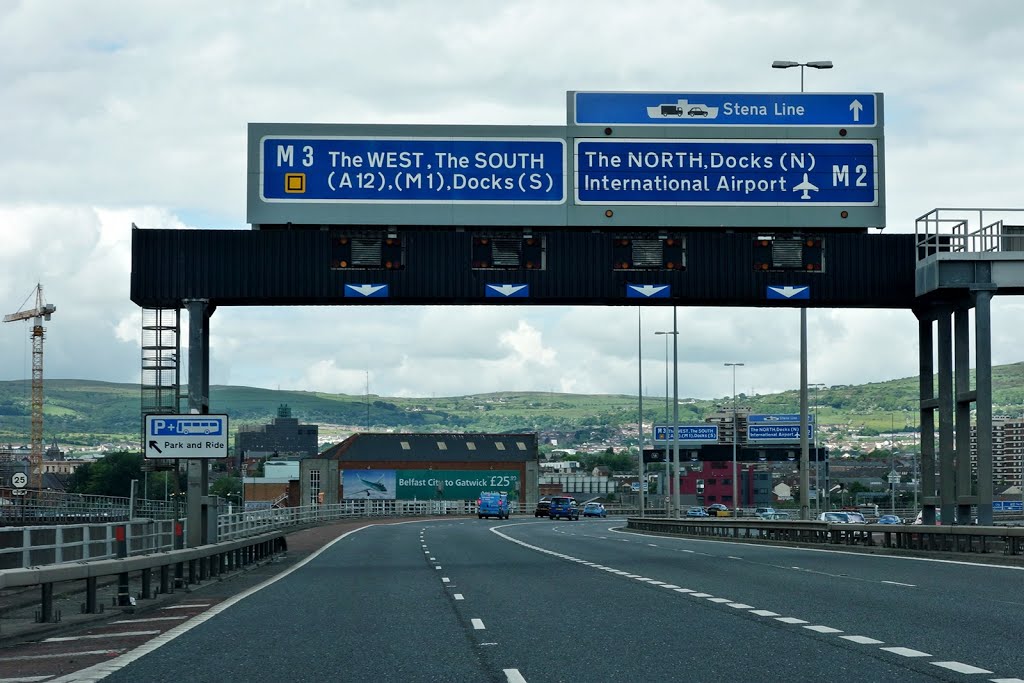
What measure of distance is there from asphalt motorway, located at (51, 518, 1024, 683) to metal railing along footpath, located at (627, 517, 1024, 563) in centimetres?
254

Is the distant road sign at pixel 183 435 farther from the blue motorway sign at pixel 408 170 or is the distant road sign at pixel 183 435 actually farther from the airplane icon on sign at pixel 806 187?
the airplane icon on sign at pixel 806 187

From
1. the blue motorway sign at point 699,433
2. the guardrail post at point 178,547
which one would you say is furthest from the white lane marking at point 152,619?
the blue motorway sign at point 699,433

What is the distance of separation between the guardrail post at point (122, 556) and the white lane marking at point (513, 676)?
34.8ft

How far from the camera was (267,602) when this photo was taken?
924 inches

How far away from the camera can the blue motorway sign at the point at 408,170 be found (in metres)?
36.0

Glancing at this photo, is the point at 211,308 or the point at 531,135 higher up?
the point at 531,135

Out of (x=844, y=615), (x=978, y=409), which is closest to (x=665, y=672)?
(x=844, y=615)

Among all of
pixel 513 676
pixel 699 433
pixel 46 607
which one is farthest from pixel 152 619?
pixel 699 433

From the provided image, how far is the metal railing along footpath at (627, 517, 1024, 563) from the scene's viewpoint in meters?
34.0

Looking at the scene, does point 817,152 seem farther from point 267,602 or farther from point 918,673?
point 918,673

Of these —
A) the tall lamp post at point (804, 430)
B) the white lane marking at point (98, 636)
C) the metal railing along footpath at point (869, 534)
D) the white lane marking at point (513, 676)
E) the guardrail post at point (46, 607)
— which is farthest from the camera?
the tall lamp post at point (804, 430)

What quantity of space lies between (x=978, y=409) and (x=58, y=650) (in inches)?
1072

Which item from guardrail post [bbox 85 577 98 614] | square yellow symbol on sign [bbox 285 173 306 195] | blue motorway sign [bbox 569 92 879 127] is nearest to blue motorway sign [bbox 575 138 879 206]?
blue motorway sign [bbox 569 92 879 127]

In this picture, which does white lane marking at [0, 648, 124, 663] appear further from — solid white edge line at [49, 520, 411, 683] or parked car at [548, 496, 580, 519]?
parked car at [548, 496, 580, 519]
